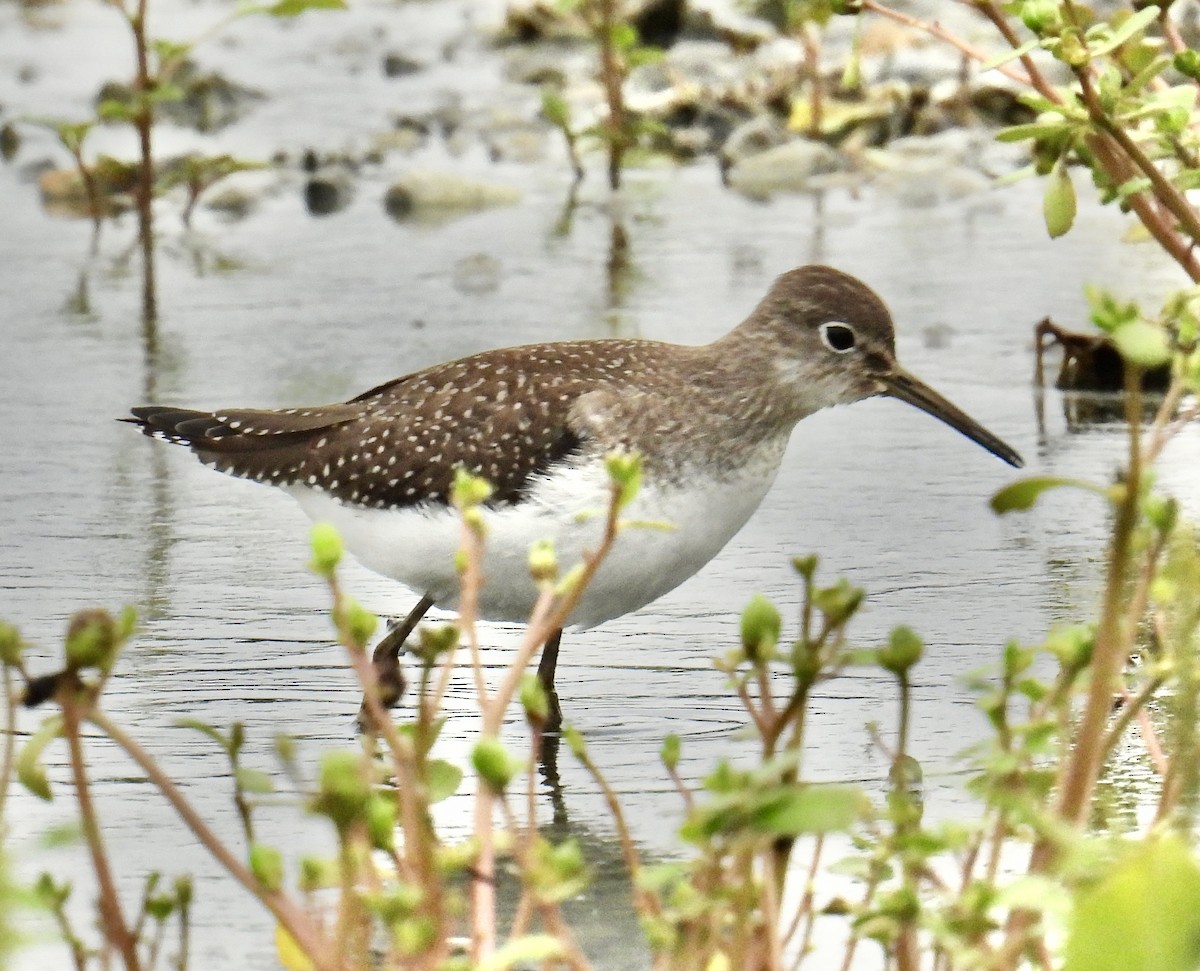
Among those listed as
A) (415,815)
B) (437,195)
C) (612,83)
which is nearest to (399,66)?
(437,195)

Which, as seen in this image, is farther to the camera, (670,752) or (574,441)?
(574,441)

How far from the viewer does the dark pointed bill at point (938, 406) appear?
215 inches

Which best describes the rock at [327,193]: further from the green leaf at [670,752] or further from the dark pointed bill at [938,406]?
the green leaf at [670,752]

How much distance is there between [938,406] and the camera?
18.0 ft

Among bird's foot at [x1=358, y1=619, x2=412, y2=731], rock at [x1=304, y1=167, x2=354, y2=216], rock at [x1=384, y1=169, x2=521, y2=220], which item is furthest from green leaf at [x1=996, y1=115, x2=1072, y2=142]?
rock at [x1=304, y1=167, x2=354, y2=216]

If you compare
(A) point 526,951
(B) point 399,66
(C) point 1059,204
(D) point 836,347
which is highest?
(B) point 399,66

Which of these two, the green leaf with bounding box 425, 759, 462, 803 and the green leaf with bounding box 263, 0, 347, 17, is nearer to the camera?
the green leaf with bounding box 425, 759, 462, 803

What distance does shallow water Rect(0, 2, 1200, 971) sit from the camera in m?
4.40

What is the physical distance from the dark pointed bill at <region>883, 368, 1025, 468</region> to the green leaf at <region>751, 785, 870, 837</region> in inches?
129

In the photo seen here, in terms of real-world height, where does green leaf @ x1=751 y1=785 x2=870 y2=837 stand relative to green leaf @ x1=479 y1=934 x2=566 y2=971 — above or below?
above

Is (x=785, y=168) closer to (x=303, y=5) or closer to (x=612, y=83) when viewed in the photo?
(x=612, y=83)

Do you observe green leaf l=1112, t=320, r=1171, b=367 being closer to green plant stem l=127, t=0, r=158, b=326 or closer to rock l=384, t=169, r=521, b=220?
green plant stem l=127, t=0, r=158, b=326

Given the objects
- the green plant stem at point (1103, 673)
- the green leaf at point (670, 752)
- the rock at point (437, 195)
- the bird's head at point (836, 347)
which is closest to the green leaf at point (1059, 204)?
the bird's head at point (836, 347)

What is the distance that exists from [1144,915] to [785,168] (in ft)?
30.2
